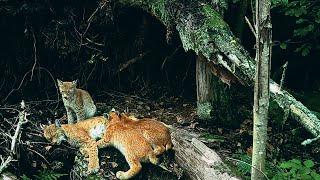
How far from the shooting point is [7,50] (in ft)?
27.6

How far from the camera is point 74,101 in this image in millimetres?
7145

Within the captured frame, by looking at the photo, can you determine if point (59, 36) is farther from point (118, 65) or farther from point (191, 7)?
point (191, 7)

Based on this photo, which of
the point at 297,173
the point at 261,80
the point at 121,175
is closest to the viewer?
the point at 261,80

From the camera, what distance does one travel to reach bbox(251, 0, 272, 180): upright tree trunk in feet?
15.3

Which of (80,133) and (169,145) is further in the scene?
(80,133)

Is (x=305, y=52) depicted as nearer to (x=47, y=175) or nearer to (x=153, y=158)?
(x=153, y=158)

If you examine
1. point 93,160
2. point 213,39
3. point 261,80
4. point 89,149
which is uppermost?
point 213,39

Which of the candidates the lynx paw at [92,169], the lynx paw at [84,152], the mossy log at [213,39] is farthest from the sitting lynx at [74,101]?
the mossy log at [213,39]

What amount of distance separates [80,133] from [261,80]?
2.83m

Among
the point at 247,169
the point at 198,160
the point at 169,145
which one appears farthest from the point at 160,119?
the point at 247,169

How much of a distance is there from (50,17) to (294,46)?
437cm

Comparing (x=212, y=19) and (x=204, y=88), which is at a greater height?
(x=212, y=19)

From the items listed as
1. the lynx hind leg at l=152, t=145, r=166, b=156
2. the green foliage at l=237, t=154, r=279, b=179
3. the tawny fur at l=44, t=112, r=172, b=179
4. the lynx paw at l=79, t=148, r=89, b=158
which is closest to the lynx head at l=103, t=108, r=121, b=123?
the tawny fur at l=44, t=112, r=172, b=179

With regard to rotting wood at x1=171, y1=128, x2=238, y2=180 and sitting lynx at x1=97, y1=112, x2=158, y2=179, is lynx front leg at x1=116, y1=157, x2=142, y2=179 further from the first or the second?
rotting wood at x1=171, y1=128, x2=238, y2=180
